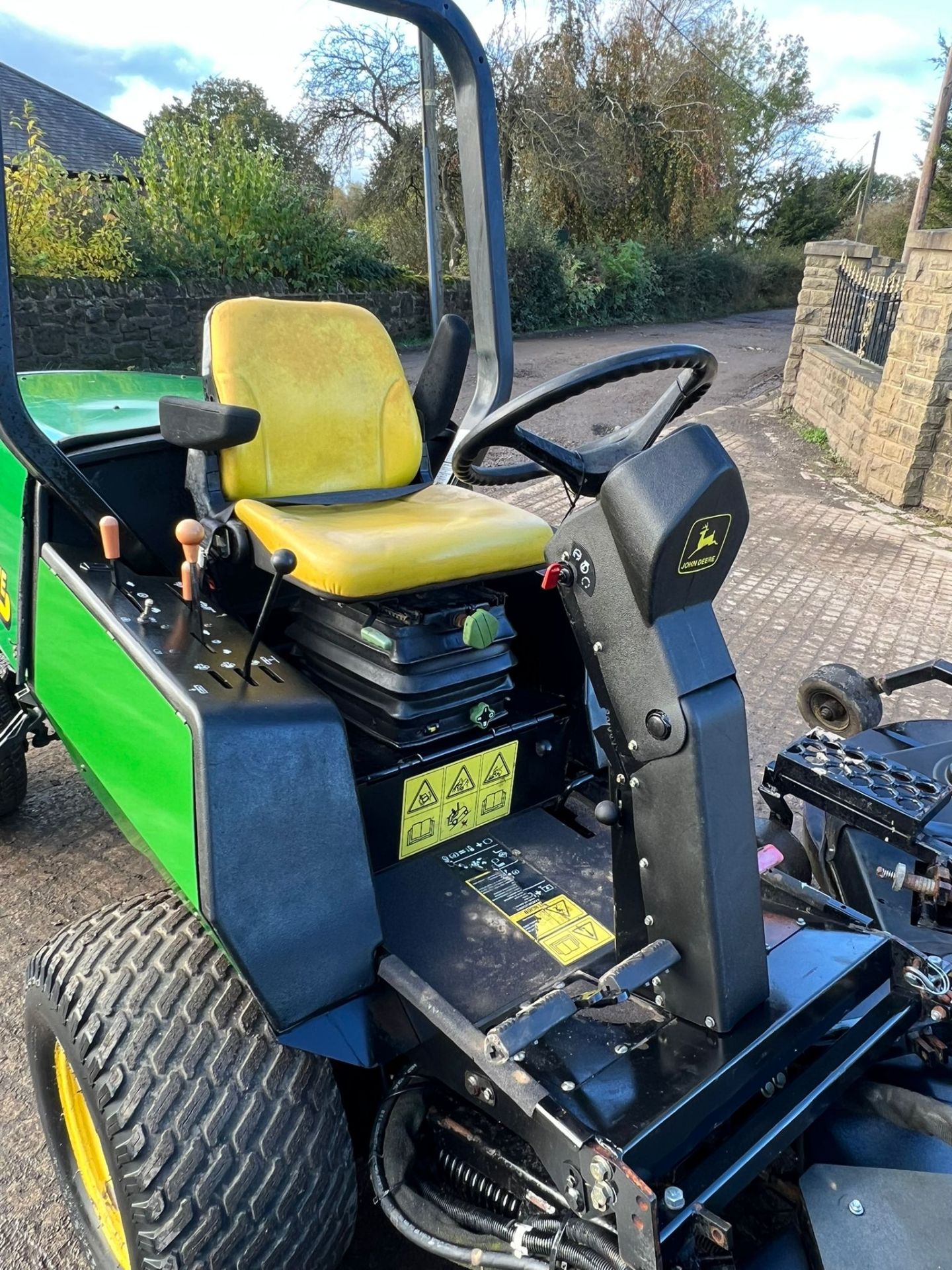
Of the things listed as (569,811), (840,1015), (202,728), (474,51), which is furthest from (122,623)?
(474,51)

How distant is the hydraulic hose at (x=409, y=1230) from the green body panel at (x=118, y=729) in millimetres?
506

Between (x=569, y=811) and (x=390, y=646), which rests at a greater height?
(x=390, y=646)

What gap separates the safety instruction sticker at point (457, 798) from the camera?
76.8 inches

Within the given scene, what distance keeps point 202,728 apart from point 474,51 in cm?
185

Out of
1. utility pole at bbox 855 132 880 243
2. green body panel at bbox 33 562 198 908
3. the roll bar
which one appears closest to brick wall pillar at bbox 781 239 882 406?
the roll bar

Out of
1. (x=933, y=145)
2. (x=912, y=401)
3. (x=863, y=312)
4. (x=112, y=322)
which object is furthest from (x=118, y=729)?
(x=933, y=145)

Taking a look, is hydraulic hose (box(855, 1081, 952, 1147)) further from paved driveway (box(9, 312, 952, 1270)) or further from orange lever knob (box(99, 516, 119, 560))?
orange lever knob (box(99, 516, 119, 560))

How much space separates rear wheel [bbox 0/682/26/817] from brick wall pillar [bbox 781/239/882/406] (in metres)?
9.31

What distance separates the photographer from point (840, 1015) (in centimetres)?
153

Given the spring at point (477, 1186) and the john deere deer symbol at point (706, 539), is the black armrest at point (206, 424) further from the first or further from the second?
the spring at point (477, 1186)

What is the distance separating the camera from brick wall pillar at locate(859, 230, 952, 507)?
21.9ft

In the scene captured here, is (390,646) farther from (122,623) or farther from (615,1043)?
(615,1043)

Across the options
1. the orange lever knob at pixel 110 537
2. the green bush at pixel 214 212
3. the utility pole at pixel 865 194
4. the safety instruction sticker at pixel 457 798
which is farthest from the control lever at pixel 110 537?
the utility pole at pixel 865 194

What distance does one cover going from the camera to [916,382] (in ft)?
22.9
